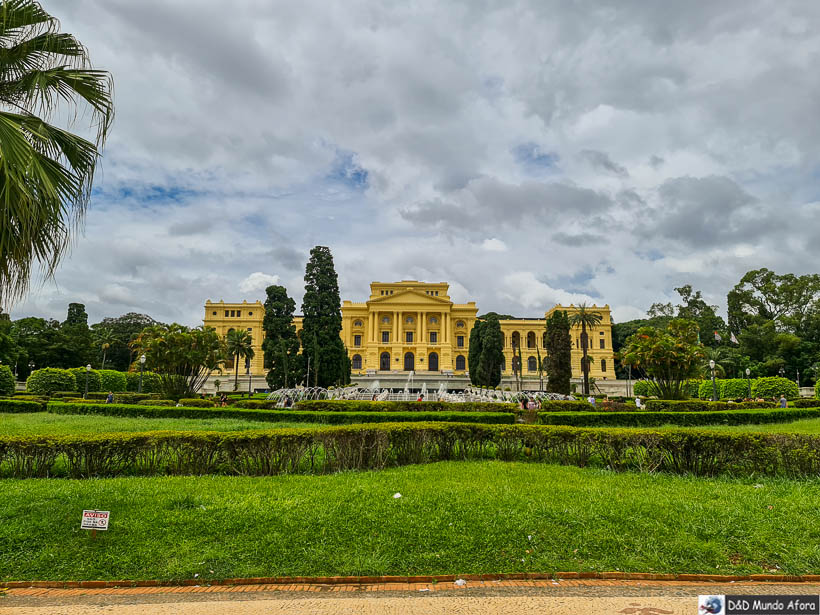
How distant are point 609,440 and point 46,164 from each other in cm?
862

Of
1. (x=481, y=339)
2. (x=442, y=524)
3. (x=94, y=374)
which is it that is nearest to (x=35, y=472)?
(x=442, y=524)

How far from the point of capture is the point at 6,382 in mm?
27594

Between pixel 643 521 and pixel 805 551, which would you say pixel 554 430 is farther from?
pixel 805 551

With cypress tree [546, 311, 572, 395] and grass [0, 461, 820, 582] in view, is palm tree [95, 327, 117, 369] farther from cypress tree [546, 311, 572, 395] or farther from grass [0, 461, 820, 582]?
grass [0, 461, 820, 582]

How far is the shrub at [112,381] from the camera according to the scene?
1492 inches

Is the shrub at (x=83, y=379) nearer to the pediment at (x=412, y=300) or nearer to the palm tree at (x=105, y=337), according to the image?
the palm tree at (x=105, y=337)

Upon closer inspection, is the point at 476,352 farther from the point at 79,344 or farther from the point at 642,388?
the point at 79,344

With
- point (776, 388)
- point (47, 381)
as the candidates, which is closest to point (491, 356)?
point (776, 388)

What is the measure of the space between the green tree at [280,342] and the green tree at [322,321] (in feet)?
3.90

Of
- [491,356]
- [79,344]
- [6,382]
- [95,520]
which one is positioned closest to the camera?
[95,520]

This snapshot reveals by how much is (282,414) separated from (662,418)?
1282cm

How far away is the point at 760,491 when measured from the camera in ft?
23.7

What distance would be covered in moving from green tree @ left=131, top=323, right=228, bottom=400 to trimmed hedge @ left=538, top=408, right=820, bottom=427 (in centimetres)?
1913

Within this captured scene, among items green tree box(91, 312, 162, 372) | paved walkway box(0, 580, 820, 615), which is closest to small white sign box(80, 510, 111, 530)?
paved walkway box(0, 580, 820, 615)
